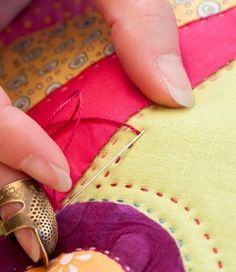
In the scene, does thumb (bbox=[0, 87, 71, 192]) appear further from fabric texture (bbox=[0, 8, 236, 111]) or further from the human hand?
fabric texture (bbox=[0, 8, 236, 111])

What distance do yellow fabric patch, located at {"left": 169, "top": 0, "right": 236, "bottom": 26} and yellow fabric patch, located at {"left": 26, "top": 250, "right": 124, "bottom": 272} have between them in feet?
1.29

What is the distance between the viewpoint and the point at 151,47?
72cm

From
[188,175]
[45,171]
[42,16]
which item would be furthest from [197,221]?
[42,16]

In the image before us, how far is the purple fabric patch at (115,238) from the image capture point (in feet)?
1.71

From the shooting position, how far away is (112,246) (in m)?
0.54

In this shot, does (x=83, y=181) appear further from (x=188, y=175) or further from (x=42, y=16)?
(x=42, y=16)

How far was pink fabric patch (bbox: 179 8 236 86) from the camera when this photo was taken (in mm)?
695

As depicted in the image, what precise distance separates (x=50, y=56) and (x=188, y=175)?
Result: 1.21ft

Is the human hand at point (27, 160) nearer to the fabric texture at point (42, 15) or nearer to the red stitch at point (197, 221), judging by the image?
the red stitch at point (197, 221)

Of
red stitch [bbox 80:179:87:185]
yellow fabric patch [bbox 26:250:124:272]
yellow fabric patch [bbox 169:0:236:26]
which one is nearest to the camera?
yellow fabric patch [bbox 26:250:124:272]

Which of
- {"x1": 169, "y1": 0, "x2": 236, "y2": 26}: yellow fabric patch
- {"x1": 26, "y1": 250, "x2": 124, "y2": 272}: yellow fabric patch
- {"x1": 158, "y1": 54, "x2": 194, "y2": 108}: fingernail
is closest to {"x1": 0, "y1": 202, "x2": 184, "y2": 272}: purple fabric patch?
{"x1": 26, "y1": 250, "x2": 124, "y2": 272}: yellow fabric patch

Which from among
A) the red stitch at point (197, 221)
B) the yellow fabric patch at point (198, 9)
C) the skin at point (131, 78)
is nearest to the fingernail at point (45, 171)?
the skin at point (131, 78)

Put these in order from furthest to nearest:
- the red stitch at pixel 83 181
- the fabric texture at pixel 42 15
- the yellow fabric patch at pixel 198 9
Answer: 1. the fabric texture at pixel 42 15
2. the yellow fabric patch at pixel 198 9
3. the red stitch at pixel 83 181

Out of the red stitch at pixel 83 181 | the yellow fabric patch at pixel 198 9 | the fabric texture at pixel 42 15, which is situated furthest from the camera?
the fabric texture at pixel 42 15
